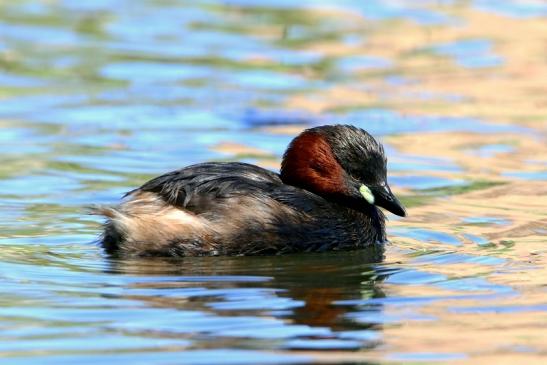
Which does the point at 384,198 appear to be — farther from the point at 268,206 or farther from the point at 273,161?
the point at 273,161

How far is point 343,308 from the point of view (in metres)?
7.16

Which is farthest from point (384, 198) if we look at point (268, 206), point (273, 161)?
point (273, 161)

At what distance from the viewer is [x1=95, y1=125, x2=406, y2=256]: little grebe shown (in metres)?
8.35

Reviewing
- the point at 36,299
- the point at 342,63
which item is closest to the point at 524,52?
the point at 342,63

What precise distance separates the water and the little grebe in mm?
144

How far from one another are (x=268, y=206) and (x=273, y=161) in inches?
135

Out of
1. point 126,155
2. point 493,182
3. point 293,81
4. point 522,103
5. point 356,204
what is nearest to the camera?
point 356,204

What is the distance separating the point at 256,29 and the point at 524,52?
359cm

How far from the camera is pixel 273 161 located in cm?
1188

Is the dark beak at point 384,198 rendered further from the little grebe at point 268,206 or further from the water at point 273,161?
the water at point 273,161

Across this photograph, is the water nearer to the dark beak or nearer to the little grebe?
the little grebe

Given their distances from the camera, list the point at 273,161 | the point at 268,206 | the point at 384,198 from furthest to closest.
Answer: the point at 273,161 → the point at 384,198 → the point at 268,206

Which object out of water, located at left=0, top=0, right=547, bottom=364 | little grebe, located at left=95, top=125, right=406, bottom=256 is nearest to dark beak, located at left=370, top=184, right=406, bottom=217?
little grebe, located at left=95, top=125, right=406, bottom=256

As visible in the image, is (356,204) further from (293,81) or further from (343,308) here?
(293,81)
